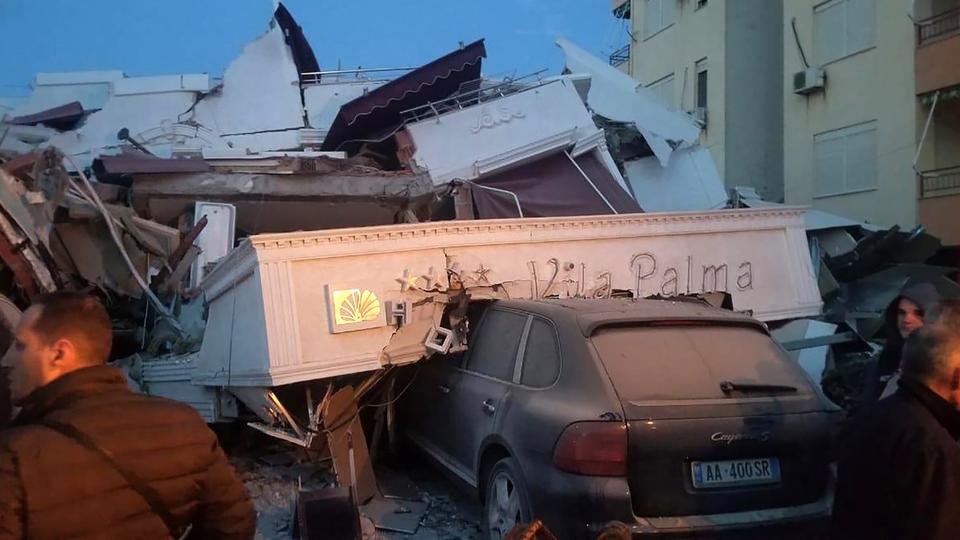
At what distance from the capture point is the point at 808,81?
18109 millimetres

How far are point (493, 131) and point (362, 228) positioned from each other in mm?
5616

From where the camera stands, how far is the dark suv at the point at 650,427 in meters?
4.08

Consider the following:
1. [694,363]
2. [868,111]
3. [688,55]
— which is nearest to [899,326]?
[694,363]

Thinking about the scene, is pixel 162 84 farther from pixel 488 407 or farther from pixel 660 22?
pixel 660 22

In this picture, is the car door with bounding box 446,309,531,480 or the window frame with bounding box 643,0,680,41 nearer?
the car door with bounding box 446,309,531,480

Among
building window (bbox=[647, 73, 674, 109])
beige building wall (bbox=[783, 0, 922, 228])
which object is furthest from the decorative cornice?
building window (bbox=[647, 73, 674, 109])

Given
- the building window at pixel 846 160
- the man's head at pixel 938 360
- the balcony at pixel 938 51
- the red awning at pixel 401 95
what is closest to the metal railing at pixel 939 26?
the balcony at pixel 938 51

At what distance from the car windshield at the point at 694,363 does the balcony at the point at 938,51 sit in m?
12.3

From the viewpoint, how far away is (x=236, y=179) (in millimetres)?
10422

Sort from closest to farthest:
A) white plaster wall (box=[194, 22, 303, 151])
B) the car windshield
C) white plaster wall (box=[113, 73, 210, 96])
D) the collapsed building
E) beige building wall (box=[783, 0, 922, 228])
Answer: the car windshield → the collapsed building → white plaster wall (box=[194, 22, 303, 151]) → white plaster wall (box=[113, 73, 210, 96]) → beige building wall (box=[783, 0, 922, 228])

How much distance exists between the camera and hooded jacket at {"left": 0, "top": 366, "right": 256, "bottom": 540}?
77.0 inches

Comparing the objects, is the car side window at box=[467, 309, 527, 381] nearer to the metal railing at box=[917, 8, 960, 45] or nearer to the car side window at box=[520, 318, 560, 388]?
the car side window at box=[520, 318, 560, 388]

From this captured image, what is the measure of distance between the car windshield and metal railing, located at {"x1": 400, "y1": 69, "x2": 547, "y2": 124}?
23.5 ft

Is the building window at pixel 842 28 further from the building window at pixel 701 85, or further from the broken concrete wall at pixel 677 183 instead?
the broken concrete wall at pixel 677 183
